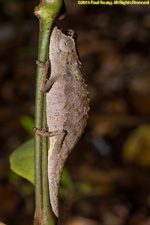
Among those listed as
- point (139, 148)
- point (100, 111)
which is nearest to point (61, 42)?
point (139, 148)

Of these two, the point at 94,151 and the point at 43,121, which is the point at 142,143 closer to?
the point at 94,151

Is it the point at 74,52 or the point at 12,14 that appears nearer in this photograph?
the point at 74,52

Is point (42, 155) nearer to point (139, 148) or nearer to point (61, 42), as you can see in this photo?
point (61, 42)

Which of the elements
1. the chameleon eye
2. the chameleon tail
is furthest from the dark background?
the chameleon eye

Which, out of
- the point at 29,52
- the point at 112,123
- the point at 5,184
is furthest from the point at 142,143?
the point at 29,52

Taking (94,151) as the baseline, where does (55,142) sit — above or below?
above

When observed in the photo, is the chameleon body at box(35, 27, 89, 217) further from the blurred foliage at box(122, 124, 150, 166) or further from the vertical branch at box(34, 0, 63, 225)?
the blurred foliage at box(122, 124, 150, 166)

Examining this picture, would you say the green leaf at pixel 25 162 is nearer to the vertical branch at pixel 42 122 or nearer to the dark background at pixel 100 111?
the vertical branch at pixel 42 122
